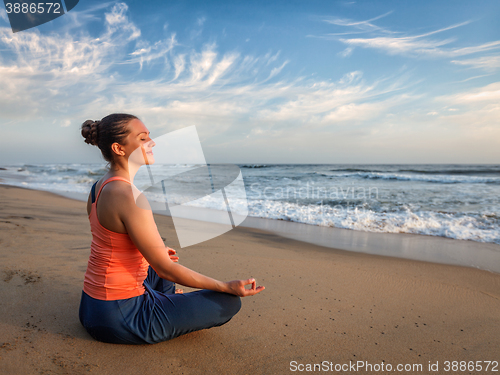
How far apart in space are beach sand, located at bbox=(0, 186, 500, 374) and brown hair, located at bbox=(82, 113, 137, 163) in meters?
1.20

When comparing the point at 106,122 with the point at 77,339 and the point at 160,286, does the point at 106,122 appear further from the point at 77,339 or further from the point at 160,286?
the point at 77,339

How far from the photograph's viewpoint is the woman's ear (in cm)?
164

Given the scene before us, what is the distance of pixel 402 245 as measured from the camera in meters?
4.89

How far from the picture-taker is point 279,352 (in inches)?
73.4

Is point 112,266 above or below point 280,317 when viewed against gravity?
above

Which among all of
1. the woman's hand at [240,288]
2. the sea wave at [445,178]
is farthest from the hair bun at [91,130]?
the sea wave at [445,178]

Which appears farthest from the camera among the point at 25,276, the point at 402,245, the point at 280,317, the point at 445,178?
the point at 445,178

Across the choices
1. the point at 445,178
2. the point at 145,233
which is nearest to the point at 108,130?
A: the point at 145,233

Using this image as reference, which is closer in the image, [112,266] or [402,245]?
[112,266]

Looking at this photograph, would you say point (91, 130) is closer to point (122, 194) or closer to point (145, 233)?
point (122, 194)

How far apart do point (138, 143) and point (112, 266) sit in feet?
2.37

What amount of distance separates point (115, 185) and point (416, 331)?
235 cm

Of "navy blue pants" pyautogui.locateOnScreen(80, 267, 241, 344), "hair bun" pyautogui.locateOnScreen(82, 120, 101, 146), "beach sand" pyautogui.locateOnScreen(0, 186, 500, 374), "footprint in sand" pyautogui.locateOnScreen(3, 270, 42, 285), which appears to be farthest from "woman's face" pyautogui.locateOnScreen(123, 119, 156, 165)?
"footprint in sand" pyautogui.locateOnScreen(3, 270, 42, 285)

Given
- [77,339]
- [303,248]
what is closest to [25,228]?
[77,339]
